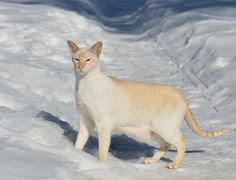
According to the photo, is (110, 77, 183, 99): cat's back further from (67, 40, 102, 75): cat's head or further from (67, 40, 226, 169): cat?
(67, 40, 102, 75): cat's head

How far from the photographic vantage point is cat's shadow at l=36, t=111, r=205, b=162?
5.91m

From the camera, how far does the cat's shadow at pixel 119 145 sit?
5.91 m

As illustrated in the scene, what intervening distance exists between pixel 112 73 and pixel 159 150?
399 cm

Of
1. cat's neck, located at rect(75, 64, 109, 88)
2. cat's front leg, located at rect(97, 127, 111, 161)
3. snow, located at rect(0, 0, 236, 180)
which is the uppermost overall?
cat's neck, located at rect(75, 64, 109, 88)

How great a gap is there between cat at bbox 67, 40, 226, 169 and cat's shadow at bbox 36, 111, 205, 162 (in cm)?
32

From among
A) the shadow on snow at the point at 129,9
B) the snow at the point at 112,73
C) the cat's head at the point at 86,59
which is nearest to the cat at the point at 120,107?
the cat's head at the point at 86,59

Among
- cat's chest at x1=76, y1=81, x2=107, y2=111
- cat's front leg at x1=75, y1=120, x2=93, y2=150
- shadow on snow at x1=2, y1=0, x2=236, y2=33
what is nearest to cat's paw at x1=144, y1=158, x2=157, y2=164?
cat's front leg at x1=75, y1=120, x2=93, y2=150

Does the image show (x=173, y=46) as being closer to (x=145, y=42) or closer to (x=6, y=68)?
(x=145, y=42)

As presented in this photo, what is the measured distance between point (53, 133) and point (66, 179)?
4.11 feet

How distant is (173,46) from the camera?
11477 mm

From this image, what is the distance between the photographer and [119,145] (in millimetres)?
6203

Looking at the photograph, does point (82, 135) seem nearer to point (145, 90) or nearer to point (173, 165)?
point (145, 90)

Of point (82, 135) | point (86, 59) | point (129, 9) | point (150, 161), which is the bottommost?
point (129, 9)

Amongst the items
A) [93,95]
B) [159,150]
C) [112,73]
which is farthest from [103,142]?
[112,73]
